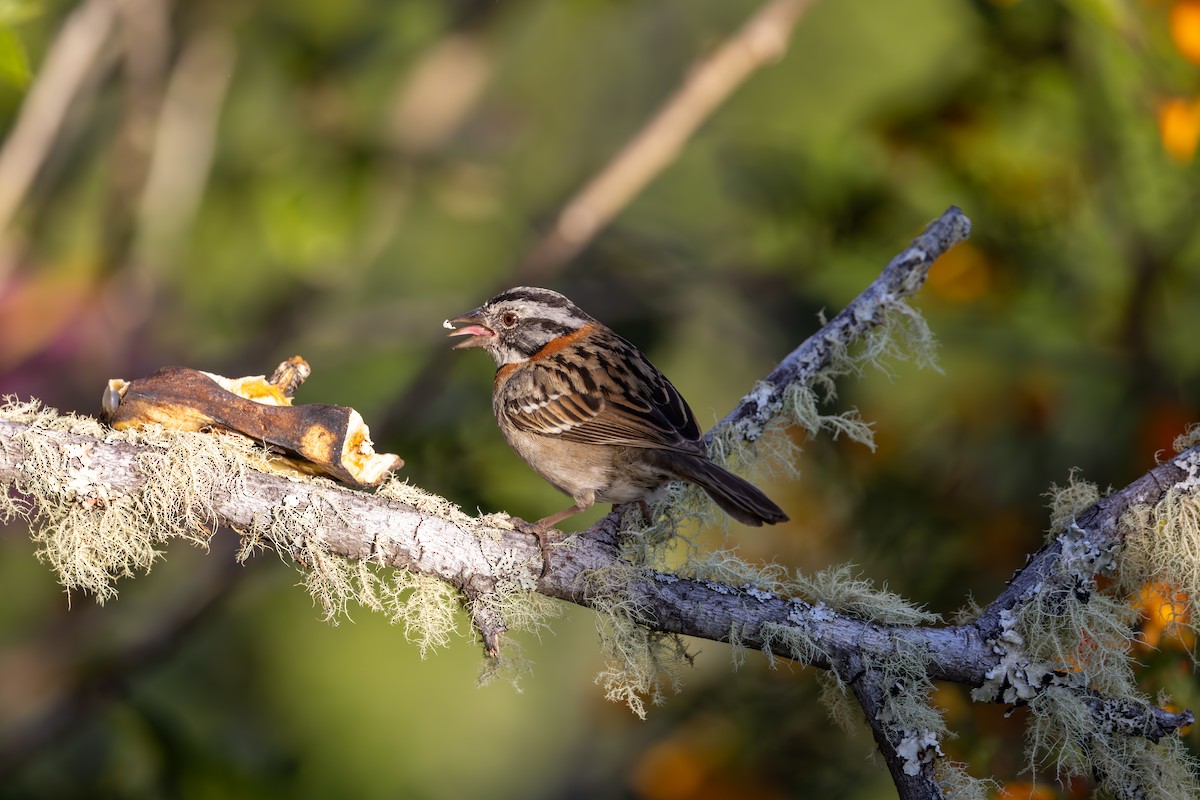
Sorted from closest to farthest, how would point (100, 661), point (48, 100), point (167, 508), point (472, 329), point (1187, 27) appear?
point (167, 508)
point (1187, 27)
point (48, 100)
point (100, 661)
point (472, 329)

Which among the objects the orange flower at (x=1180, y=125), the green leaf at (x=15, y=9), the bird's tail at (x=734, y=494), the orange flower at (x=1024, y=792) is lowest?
the orange flower at (x=1024, y=792)

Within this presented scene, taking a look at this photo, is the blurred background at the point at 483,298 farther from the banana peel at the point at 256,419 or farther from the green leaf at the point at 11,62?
the banana peel at the point at 256,419

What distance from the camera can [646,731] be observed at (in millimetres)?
5246

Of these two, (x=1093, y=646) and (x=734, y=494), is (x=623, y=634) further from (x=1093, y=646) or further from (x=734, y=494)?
(x=1093, y=646)

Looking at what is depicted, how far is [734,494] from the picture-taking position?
3.38 m

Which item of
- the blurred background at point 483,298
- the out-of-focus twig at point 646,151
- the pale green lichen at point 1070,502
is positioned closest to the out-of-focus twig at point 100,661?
the blurred background at point 483,298

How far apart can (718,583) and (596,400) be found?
1671 millimetres

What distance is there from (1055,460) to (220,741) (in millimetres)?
3564

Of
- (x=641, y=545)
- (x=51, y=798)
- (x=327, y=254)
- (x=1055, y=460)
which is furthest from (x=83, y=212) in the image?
(x=1055, y=460)

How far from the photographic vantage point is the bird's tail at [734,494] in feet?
10.9

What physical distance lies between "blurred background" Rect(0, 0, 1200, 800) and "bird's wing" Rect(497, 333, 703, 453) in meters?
0.36

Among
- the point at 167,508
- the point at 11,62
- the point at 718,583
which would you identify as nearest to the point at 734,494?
the point at 718,583

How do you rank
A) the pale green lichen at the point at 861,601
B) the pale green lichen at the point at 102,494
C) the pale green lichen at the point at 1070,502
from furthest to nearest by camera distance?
the pale green lichen at the point at 1070,502 < the pale green lichen at the point at 861,601 < the pale green lichen at the point at 102,494

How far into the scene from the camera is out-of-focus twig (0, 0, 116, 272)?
14.8 ft
